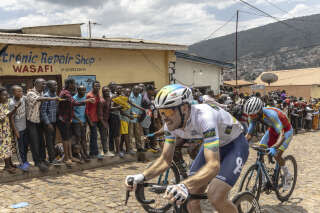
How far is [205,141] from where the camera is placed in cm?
290

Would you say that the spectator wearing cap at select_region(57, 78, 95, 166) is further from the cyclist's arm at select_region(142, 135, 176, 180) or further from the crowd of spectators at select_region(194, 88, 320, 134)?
the crowd of spectators at select_region(194, 88, 320, 134)

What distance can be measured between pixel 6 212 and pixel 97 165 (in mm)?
3199

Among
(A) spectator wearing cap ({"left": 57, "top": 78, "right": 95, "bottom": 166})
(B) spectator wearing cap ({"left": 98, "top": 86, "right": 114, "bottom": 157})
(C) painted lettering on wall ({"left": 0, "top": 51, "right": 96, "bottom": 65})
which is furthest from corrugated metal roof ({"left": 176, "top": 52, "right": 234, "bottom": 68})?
(A) spectator wearing cap ({"left": 57, "top": 78, "right": 95, "bottom": 166})

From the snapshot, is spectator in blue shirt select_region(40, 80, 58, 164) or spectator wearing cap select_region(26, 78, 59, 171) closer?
spectator wearing cap select_region(26, 78, 59, 171)

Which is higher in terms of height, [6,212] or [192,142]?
[192,142]

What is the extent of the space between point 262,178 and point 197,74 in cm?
1327

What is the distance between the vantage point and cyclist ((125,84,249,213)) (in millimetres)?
2797

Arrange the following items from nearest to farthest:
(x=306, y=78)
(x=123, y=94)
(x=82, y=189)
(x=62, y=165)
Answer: (x=82, y=189) → (x=62, y=165) → (x=123, y=94) → (x=306, y=78)

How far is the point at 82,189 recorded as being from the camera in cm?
583

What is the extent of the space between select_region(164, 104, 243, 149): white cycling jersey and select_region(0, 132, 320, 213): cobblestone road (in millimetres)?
2277

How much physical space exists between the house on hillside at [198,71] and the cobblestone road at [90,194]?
9452mm

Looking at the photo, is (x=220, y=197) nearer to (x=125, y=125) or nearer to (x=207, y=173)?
(x=207, y=173)

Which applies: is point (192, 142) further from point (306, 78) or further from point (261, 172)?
point (306, 78)

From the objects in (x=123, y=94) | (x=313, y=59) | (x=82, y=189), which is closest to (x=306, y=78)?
(x=123, y=94)
